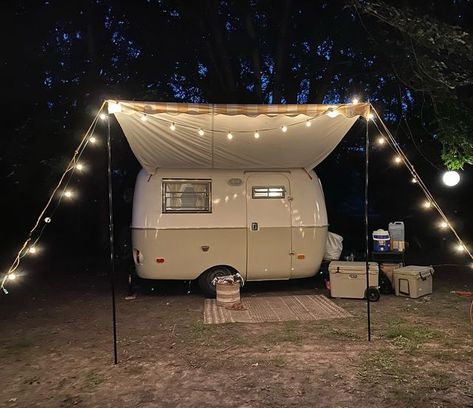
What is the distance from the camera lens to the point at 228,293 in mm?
6961

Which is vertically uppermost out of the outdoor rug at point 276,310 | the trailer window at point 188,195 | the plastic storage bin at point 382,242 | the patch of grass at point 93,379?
the trailer window at point 188,195

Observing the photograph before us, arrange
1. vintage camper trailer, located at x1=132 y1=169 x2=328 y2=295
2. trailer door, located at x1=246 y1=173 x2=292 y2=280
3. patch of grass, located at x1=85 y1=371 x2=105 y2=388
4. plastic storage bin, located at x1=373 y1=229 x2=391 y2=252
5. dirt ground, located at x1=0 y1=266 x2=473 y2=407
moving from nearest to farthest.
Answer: dirt ground, located at x1=0 y1=266 x2=473 y2=407, patch of grass, located at x1=85 y1=371 x2=105 y2=388, vintage camper trailer, located at x1=132 y1=169 x2=328 y2=295, trailer door, located at x1=246 y1=173 x2=292 y2=280, plastic storage bin, located at x1=373 y1=229 x2=391 y2=252

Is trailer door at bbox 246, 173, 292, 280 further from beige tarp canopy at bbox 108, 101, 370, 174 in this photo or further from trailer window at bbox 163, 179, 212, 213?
trailer window at bbox 163, 179, 212, 213

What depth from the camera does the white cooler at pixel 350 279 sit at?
23.9ft

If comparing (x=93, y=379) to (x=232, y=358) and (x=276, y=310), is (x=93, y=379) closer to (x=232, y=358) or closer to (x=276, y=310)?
(x=232, y=358)

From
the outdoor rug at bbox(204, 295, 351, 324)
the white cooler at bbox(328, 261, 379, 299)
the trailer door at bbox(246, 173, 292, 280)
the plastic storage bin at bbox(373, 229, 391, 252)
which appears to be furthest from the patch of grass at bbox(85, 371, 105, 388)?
the plastic storage bin at bbox(373, 229, 391, 252)

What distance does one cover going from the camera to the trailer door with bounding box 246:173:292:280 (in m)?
7.57

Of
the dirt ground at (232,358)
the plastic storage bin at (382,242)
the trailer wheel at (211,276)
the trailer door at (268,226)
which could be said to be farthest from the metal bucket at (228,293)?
the plastic storage bin at (382,242)

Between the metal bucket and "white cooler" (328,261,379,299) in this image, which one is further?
"white cooler" (328,261,379,299)

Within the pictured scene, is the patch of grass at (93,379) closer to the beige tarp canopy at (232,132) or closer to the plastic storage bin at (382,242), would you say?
the beige tarp canopy at (232,132)

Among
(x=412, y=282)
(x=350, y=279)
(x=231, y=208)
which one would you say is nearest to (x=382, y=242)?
(x=412, y=282)

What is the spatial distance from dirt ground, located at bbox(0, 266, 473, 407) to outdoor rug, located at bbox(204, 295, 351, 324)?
0.21 m

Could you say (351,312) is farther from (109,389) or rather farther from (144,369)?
(109,389)

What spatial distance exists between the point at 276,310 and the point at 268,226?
1490mm
